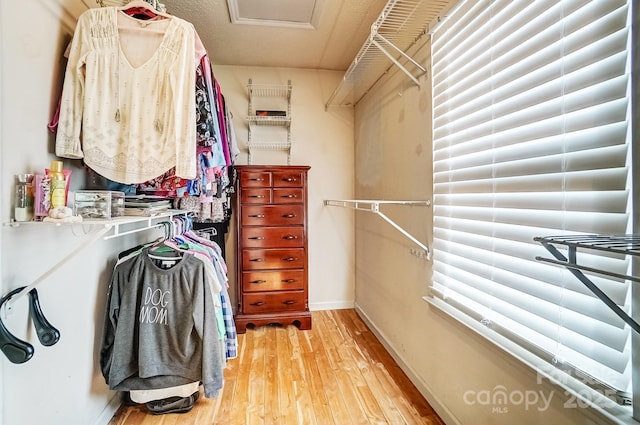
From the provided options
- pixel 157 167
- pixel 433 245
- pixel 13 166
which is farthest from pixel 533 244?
pixel 13 166

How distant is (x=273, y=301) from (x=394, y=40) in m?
2.35

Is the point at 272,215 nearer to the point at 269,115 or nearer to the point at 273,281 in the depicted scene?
the point at 273,281

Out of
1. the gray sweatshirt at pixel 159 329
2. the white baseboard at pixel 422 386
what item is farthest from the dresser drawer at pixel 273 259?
the gray sweatshirt at pixel 159 329

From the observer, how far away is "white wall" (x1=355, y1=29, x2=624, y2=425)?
1.19 meters

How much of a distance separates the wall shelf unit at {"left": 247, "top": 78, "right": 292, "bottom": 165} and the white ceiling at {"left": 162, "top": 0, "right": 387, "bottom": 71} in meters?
0.25

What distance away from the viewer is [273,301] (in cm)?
282

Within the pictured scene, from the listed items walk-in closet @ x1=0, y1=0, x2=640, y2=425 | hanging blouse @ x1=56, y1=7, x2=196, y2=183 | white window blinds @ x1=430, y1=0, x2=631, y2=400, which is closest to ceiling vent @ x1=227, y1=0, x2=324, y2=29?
walk-in closet @ x1=0, y1=0, x2=640, y2=425

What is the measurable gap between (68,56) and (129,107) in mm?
294

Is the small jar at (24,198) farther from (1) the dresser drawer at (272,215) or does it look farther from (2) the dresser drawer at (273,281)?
(2) the dresser drawer at (273,281)

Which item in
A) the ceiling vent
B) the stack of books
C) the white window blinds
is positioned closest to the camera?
the white window blinds

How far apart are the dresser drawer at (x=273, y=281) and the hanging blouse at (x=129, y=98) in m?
1.61

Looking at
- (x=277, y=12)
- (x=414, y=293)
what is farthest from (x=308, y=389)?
(x=277, y=12)

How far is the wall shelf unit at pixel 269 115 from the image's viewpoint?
124 inches

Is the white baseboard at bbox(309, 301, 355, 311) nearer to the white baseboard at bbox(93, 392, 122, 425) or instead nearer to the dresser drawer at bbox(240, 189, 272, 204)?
the dresser drawer at bbox(240, 189, 272, 204)
